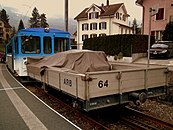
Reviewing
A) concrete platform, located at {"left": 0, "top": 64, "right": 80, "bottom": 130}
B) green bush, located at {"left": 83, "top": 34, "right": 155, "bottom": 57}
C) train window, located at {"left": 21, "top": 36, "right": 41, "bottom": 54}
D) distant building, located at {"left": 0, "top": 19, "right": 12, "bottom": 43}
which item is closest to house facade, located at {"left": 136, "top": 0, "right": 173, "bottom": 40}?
green bush, located at {"left": 83, "top": 34, "right": 155, "bottom": 57}

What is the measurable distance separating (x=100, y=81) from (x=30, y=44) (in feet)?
25.2

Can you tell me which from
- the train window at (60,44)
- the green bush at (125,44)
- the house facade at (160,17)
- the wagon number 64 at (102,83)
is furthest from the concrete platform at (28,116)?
the house facade at (160,17)

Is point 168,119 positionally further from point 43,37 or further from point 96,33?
point 96,33

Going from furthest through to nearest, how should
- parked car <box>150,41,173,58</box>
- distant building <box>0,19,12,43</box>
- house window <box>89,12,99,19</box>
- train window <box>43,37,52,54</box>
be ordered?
distant building <box>0,19,12,43</box> → house window <box>89,12,99,19</box> → parked car <box>150,41,173,58</box> → train window <box>43,37,52,54</box>

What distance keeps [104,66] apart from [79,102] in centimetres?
250

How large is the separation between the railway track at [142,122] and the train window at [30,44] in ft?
22.7

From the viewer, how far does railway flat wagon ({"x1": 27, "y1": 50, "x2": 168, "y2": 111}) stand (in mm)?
5074

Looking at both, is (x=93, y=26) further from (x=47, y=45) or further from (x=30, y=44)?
(x=30, y=44)

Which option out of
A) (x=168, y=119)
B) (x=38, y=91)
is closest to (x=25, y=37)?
(x=38, y=91)

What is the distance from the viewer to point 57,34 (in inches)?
482

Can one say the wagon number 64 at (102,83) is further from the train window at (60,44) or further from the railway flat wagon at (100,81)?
the train window at (60,44)

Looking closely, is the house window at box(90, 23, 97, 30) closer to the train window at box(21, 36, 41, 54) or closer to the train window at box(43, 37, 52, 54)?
the train window at box(43, 37, 52, 54)

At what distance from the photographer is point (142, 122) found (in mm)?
6156

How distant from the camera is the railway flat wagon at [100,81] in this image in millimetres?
5074
